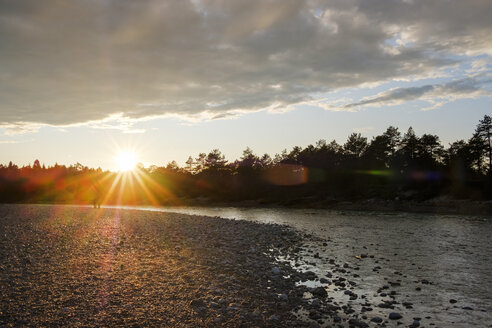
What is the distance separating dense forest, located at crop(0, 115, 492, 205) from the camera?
84.1 meters

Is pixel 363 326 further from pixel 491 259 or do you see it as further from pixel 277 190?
pixel 277 190

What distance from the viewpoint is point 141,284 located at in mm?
12688

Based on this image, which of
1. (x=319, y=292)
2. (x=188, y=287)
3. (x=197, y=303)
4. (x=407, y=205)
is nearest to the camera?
(x=197, y=303)

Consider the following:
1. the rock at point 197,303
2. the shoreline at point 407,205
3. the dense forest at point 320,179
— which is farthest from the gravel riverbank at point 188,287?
the dense forest at point 320,179

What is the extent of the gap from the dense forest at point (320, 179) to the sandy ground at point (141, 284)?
6615cm

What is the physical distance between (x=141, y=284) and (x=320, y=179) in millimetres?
111406

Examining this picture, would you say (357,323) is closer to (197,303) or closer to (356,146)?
→ (197,303)

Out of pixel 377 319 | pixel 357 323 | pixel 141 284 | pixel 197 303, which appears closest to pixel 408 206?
pixel 377 319

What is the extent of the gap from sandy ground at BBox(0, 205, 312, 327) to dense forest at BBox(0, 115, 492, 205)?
217 feet

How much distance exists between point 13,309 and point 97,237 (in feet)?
46.8

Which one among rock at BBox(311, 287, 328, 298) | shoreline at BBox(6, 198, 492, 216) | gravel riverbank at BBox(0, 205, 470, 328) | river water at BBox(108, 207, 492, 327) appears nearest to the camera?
gravel riverbank at BBox(0, 205, 470, 328)

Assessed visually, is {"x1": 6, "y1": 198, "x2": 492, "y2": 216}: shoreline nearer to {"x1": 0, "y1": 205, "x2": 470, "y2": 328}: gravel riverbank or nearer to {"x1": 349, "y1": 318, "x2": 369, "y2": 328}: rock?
{"x1": 0, "y1": 205, "x2": 470, "y2": 328}: gravel riverbank

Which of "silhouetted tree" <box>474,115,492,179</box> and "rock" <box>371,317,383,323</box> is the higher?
"silhouetted tree" <box>474,115,492,179</box>

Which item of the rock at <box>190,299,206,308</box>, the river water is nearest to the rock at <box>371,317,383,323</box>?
the river water
